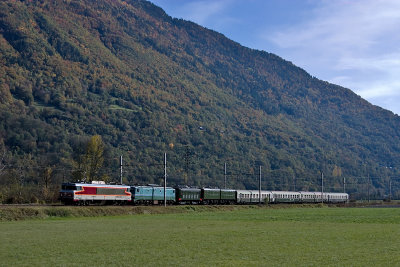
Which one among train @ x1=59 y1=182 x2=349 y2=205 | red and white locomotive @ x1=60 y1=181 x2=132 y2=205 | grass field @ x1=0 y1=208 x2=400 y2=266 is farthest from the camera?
train @ x1=59 y1=182 x2=349 y2=205

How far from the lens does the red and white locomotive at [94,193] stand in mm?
68875

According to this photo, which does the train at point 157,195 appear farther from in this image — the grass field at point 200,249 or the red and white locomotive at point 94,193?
the grass field at point 200,249

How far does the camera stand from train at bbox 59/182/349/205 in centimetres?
6969

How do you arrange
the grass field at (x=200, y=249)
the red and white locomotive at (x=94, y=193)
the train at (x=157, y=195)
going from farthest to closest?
the train at (x=157, y=195)
the red and white locomotive at (x=94, y=193)
the grass field at (x=200, y=249)

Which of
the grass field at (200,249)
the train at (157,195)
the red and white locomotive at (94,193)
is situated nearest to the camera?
the grass field at (200,249)

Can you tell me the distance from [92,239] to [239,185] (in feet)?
506

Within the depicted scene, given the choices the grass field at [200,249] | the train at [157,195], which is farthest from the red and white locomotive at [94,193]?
the grass field at [200,249]

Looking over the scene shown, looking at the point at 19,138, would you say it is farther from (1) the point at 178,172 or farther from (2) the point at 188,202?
(2) the point at 188,202

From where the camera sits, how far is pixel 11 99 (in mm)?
196875

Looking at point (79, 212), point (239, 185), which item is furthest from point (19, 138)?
point (79, 212)

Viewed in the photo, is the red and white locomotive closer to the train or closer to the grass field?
the train

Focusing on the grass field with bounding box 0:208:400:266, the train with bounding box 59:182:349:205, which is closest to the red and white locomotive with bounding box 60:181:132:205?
the train with bounding box 59:182:349:205

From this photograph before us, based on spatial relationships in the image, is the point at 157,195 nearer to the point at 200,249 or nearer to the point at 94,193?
the point at 94,193

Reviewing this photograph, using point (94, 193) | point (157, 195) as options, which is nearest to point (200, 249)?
point (94, 193)
